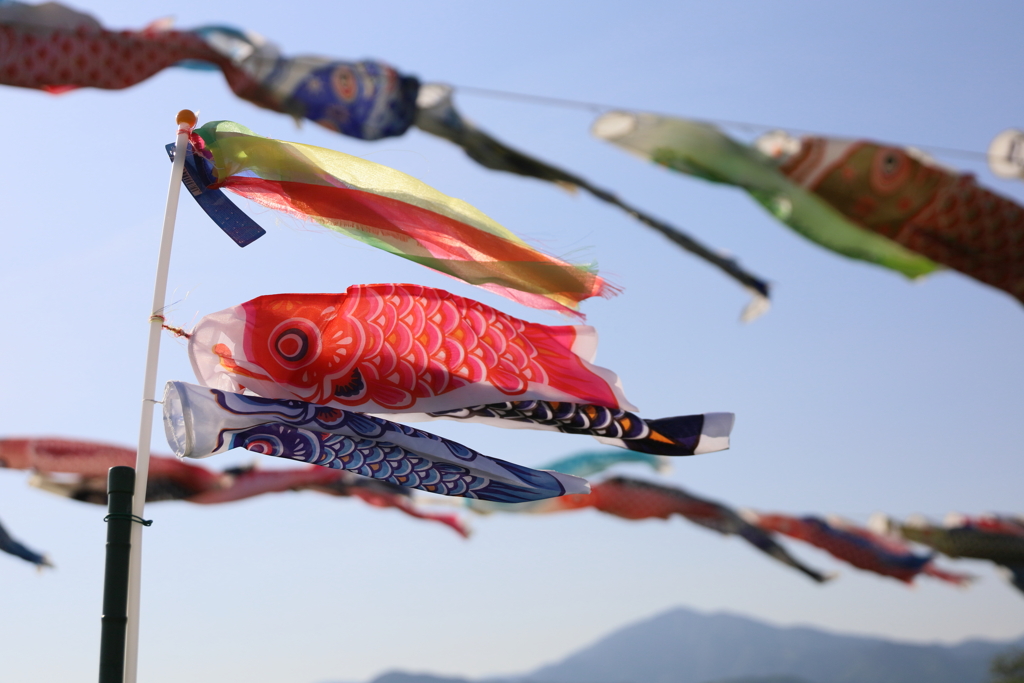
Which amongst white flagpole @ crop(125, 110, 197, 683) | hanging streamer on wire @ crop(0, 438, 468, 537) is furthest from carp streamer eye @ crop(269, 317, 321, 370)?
hanging streamer on wire @ crop(0, 438, 468, 537)

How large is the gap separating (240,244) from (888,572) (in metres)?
8.56

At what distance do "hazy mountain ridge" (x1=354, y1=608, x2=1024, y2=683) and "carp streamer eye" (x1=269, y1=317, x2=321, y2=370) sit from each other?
115 metres

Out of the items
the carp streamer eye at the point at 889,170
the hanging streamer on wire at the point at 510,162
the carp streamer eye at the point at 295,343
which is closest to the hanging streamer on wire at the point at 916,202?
the carp streamer eye at the point at 889,170

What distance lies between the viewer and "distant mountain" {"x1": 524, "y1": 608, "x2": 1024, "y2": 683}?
413 feet

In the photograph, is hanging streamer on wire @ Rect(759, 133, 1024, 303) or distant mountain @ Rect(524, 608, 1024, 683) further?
distant mountain @ Rect(524, 608, 1024, 683)

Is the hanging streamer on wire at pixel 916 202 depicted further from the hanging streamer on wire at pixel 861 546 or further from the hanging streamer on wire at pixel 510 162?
the hanging streamer on wire at pixel 861 546

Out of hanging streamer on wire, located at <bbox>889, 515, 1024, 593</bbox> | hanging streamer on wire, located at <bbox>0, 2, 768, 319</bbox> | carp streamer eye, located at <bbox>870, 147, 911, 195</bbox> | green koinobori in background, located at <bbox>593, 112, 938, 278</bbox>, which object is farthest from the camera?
hanging streamer on wire, located at <bbox>889, 515, 1024, 593</bbox>

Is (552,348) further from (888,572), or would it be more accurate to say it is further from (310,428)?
(888,572)

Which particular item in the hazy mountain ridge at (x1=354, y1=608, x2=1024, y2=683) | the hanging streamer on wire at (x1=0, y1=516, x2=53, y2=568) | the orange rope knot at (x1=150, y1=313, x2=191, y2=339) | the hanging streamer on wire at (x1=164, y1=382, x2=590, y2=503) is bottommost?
the hanging streamer on wire at (x1=164, y1=382, x2=590, y2=503)

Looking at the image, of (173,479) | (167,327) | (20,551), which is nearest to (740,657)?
(173,479)

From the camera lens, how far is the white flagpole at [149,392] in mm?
3264

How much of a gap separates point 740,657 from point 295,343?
517 ft

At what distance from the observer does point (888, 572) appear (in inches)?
403

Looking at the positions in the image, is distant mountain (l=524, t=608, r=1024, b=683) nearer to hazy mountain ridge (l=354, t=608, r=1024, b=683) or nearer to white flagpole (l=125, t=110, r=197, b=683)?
hazy mountain ridge (l=354, t=608, r=1024, b=683)
